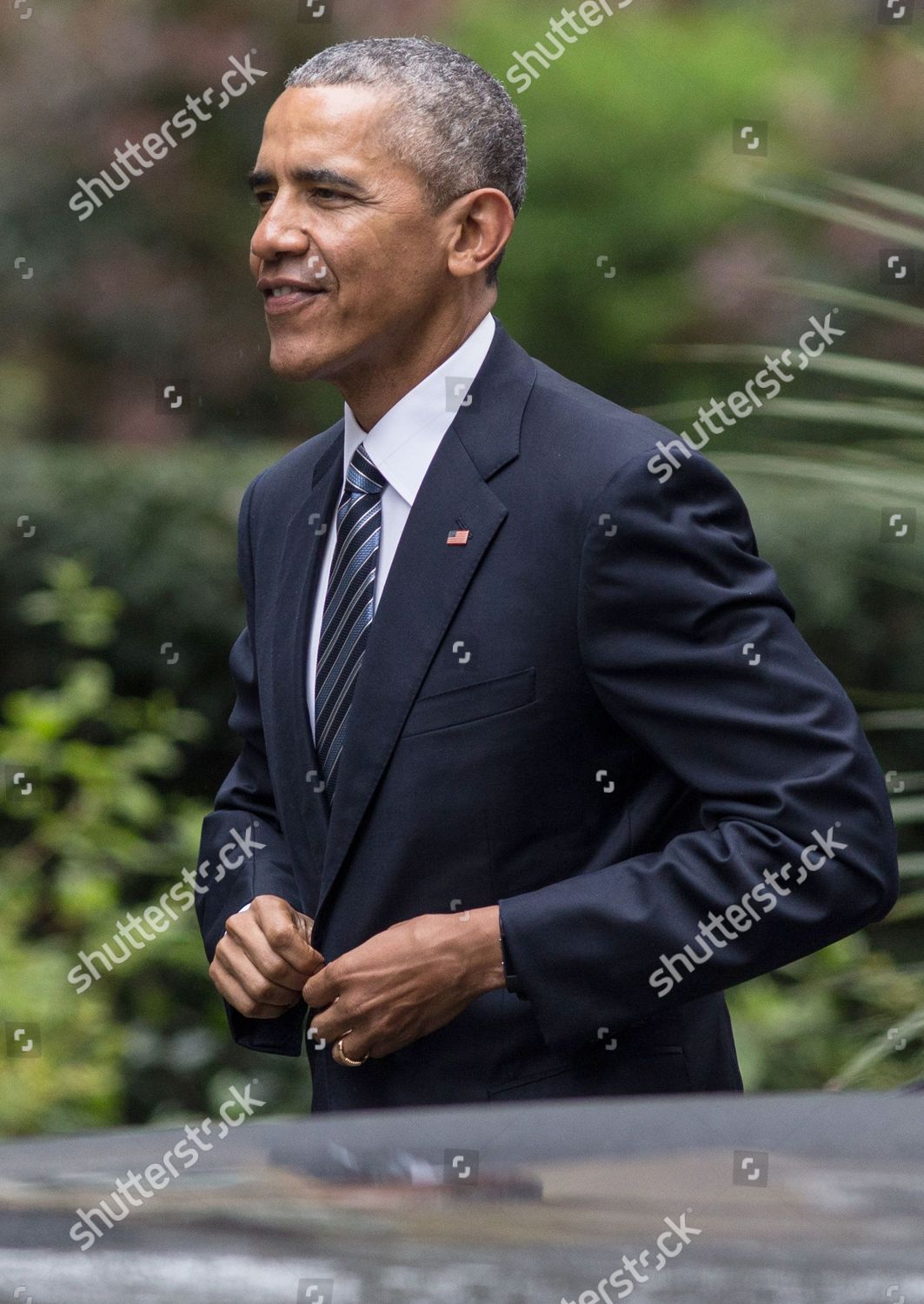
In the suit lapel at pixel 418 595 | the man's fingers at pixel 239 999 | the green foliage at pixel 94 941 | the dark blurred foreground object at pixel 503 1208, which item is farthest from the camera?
the green foliage at pixel 94 941

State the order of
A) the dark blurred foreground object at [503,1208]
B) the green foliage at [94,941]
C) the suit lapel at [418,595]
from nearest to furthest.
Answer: the dark blurred foreground object at [503,1208], the suit lapel at [418,595], the green foliage at [94,941]

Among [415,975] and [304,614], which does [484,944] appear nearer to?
[415,975]

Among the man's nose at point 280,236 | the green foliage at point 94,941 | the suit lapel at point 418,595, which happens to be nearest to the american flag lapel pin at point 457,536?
the suit lapel at point 418,595

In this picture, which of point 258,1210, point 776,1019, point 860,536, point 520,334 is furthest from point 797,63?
point 258,1210

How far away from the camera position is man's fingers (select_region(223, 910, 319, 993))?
193 centimetres

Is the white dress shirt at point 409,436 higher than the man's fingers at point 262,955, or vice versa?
the white dress shirt at point 409,436

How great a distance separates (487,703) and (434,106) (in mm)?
638

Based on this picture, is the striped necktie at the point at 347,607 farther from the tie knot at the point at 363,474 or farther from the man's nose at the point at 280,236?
the man's nose at the point at 280,236

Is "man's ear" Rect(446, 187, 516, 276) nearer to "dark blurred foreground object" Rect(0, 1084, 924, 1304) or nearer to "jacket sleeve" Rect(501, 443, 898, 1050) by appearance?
"jacket sleeve" Rect(501, 443, 898, 1050)

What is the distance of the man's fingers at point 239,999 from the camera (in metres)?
1.98

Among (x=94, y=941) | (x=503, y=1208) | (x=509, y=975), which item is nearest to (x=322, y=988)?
(x=509, y=975)

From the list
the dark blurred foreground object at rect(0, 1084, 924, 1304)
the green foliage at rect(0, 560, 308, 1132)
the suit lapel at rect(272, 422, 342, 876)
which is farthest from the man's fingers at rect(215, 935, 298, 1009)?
the green foliage at rect(0, 560, 308, 1132)

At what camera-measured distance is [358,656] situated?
1950 millimetres

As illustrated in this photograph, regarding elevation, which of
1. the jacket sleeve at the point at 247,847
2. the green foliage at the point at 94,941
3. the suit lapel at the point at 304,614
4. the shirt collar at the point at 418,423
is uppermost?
the shirt collar at the point at 418,423
